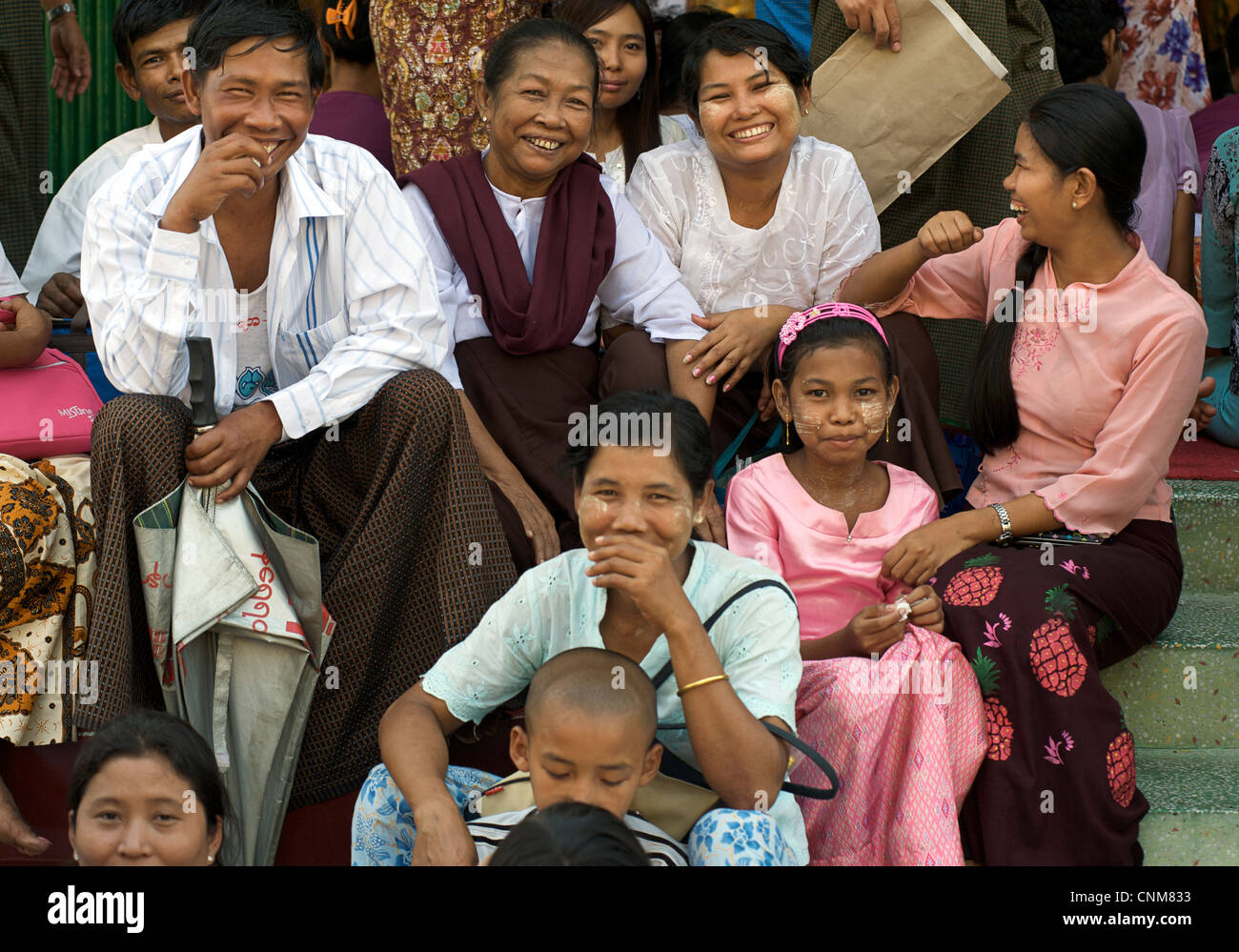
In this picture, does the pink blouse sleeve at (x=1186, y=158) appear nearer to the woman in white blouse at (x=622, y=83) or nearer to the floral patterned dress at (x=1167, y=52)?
the floral patterned dress at (x=1167, y=52)

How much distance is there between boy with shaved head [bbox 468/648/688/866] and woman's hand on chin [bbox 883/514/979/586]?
3.28 feet

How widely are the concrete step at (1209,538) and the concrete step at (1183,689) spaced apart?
0.44 m

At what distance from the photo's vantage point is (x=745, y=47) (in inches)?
159

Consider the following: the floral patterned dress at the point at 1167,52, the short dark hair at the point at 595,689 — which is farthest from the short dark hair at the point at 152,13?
the floral patterned dress at the point at 1167,52

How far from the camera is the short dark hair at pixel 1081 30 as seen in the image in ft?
16.6

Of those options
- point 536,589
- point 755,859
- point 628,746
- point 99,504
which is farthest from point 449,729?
point 99,504

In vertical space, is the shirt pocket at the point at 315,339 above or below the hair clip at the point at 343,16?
below

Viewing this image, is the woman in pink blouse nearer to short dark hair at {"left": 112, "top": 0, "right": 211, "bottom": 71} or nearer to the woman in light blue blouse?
the woman in light blue blouse

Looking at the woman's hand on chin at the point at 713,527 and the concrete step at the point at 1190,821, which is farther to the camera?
the woman's hand on chin at the point at 713,527

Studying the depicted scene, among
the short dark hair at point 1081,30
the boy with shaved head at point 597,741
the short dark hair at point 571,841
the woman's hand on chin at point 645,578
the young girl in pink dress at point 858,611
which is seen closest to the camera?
the short dark hair at point 571,841

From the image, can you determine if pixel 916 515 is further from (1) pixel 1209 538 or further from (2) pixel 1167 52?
(2) pixel 1167 52

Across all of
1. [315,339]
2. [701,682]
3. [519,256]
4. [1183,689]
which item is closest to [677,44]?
[519,256]

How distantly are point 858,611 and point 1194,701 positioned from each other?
2.92 ft

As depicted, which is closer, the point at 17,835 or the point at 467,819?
the point at 467,819
